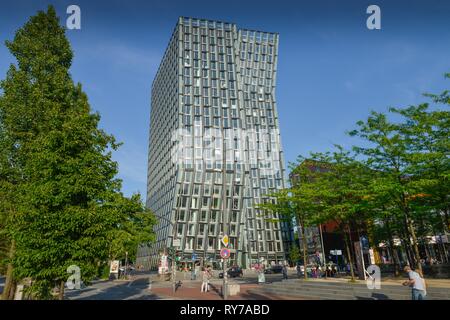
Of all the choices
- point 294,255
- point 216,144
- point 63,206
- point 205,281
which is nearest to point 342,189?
point 205,281

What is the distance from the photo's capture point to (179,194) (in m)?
75.9

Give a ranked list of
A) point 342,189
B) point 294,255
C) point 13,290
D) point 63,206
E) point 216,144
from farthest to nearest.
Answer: point 216,144 → point 294,255 → point 342,189 → point 13,290 → point 63,206

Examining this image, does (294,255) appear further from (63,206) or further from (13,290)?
(63,206)

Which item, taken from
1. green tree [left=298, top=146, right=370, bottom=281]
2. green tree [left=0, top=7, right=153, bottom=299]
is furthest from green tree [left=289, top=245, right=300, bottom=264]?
green tree [left=0, top=7, right=153, bottom=299]

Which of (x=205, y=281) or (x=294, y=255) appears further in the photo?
(x=294, y=255)

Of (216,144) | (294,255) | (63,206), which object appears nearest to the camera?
(63,206)

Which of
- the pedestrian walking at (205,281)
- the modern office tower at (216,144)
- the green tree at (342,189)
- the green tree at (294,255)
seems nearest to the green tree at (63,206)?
the pedestrian walking at (205,281)

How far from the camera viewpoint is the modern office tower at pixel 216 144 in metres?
76.2

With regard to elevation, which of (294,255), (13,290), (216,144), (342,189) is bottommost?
(13,290)

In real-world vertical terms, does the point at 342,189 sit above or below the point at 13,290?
above

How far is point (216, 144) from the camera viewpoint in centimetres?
8012
